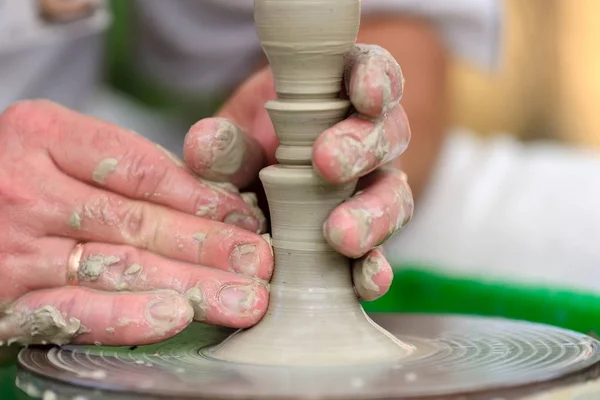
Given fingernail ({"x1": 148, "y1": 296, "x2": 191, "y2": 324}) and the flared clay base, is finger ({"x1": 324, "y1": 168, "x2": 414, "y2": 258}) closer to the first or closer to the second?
the flared clay base

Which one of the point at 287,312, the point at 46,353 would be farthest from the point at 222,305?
the point at 46,353

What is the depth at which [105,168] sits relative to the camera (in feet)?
3.63

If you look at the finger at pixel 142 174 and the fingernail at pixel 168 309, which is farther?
the finger at pixel 142 174

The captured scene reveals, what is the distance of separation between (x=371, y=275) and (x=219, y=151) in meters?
0.24

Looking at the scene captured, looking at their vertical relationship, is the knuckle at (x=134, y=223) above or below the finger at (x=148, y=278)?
above

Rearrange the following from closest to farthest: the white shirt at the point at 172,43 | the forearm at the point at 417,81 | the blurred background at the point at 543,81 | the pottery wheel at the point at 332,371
A: the pottery wheel at the point at 332,371 < the white shirt at the point at 172,43 < the forearm at the point at 417,81 < the blurred background at the point at 543,81

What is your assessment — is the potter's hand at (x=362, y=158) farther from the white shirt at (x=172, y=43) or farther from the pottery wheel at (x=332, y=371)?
the white shirt at (x=172, y=43)

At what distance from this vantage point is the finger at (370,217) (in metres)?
0.95

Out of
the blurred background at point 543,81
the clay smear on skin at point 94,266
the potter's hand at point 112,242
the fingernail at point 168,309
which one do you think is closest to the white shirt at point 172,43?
the potter's hand at point 112,242

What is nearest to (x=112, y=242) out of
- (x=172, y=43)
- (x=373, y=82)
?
(x=373, y=82)

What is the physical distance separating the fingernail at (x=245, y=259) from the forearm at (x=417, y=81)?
1248 millimetres

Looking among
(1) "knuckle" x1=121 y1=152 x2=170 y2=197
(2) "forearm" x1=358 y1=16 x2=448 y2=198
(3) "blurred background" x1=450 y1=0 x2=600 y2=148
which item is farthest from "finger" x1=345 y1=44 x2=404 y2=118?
(3) "blurred background" x1=450 y1=0 x2=600 y2=148

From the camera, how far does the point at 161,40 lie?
2.64 metres

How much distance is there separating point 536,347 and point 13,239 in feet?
2.03
